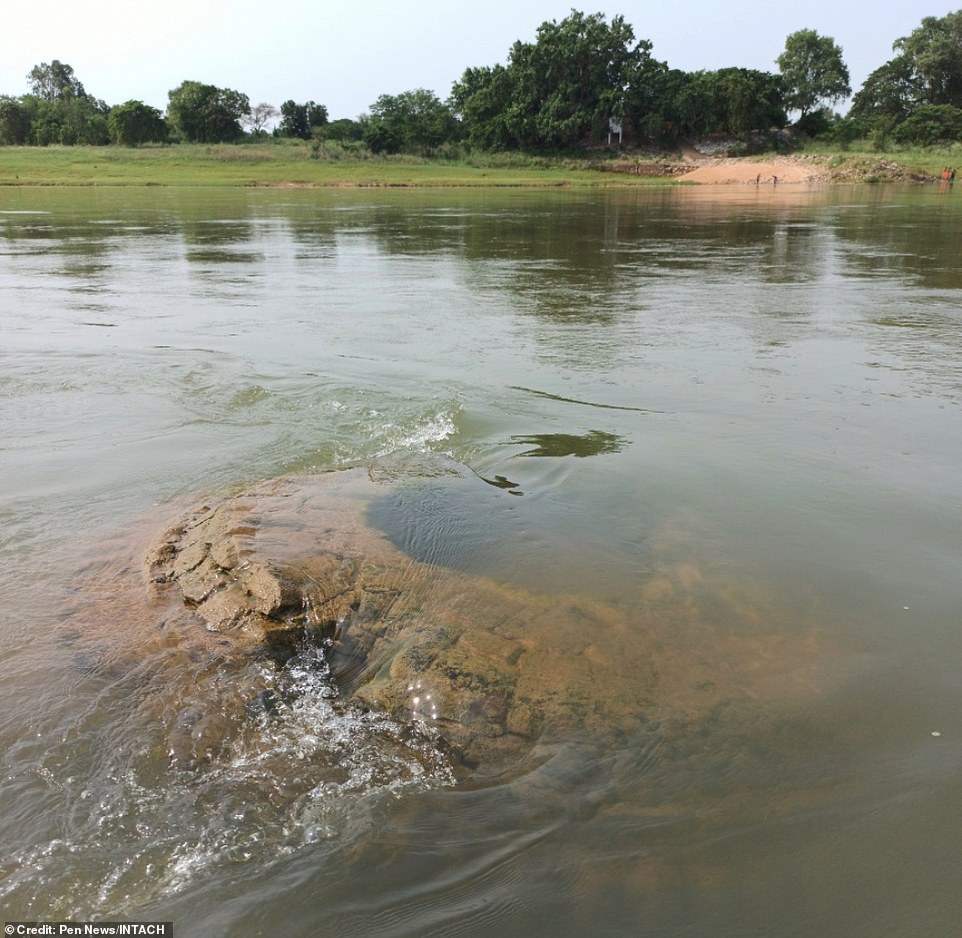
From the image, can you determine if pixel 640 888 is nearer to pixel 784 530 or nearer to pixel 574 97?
pixel 784 530

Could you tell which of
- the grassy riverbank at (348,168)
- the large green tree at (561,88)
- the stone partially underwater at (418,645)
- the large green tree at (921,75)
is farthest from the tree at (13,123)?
the stone partially underwater at (418,645)

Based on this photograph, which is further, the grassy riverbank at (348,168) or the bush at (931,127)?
the bush at (931,127)

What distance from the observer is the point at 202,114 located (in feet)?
251

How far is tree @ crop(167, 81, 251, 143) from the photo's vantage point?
7644 cm

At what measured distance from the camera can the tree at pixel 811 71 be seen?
8050 cm

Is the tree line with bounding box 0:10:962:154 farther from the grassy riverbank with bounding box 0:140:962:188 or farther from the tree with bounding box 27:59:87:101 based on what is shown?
the tree with bounding box 27:59:87:101

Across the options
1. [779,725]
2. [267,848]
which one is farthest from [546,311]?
[267,848]

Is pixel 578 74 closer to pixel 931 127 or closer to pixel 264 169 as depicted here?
pixel 931 127

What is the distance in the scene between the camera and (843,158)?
58.3 m

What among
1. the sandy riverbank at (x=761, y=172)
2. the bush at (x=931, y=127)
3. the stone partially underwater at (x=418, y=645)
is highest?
the bush at (x=931, y=127)

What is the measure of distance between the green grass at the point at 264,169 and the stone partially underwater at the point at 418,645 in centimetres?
5126

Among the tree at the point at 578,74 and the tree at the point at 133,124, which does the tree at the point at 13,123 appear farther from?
the tree at the point at 578,74

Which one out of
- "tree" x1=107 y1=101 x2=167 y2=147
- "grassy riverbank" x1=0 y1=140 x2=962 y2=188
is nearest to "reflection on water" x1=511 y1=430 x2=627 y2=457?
"grassy riverbank" x1=0 y1=140 x2=962 y2=188

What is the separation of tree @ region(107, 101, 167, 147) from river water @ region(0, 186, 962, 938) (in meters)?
72.6
